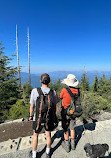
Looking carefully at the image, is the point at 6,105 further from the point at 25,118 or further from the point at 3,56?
the point at 3,56

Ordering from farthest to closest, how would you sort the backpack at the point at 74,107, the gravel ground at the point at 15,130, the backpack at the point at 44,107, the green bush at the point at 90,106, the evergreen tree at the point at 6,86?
the evergreen tree at the point at 6,86
the green bush at the point at 90,106
the gravel ground at the point at 15,130
the backpack at the point at 74,107
the backpack at the point at 44,107

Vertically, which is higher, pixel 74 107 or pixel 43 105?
pixel 43 105

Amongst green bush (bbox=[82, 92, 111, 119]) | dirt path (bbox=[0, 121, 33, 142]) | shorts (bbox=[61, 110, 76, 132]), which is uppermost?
shorts (bbox=[61, 110, 76, 132])

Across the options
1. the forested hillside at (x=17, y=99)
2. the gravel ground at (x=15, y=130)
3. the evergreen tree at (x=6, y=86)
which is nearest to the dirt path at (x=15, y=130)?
the gravel ground at (x=15, y=130)

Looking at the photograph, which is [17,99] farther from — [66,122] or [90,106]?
[66,122]

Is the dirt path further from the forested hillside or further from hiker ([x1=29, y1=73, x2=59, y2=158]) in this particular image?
hiker ([x1=29, y1=73, x2=59, y2=158])

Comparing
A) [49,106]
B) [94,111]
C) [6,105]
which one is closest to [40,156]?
[49,106]

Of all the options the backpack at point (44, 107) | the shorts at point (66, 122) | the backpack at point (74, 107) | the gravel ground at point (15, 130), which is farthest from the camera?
the gravel ground at point (15, 130)

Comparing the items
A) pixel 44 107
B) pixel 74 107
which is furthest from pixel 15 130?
pixel 74 107

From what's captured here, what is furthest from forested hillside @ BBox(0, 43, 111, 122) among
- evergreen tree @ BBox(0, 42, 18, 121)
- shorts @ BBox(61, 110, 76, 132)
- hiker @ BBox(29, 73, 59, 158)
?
hiker @ BBox(29, 73, 59, 158)

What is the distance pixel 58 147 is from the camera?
2834 millimetres

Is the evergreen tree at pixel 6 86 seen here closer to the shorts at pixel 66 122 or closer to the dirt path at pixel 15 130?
the dirt path at pixel 15 130

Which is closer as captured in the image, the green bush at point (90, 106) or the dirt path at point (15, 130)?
the dirt path at point (15, 130)

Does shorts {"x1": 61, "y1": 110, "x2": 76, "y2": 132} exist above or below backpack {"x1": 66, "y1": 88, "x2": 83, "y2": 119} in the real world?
below
